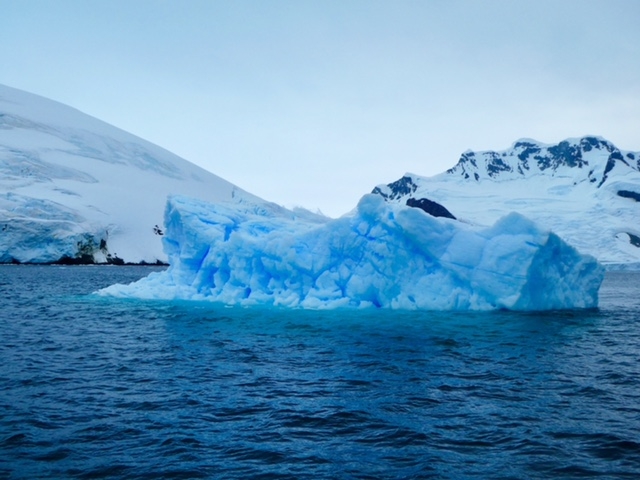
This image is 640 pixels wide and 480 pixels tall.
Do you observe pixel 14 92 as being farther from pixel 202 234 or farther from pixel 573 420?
pixel 573 420

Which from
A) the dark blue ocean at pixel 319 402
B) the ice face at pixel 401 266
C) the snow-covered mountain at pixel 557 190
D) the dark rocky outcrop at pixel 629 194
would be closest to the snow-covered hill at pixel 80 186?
the ice face at pixel 401 266

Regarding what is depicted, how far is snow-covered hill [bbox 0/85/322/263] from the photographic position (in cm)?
6116

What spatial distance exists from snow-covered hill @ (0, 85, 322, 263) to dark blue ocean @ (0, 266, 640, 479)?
91.9 feet

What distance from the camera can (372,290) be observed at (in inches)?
824

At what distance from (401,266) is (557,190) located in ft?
417

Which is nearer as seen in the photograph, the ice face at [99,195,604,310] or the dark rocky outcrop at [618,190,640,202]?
the ice face at [99,195,604,310]

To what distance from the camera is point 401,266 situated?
20500mm

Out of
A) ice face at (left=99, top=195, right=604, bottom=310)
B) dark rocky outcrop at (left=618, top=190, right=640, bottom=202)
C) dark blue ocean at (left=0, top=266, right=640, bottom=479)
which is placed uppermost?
dark rocky outcrop at (left=618, top=190, right=640, bottom=202)

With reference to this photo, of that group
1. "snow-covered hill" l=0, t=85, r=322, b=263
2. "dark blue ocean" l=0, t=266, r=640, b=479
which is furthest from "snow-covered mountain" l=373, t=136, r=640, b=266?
"dark blue ocean" l=0, t=266, r=640, b=479

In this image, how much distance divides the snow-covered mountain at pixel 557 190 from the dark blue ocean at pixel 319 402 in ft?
207

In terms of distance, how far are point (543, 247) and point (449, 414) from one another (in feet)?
44.2

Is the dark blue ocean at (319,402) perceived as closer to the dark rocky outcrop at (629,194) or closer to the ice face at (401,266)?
the ice face at (401,266)

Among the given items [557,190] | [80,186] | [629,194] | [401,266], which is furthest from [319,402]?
[557,190]

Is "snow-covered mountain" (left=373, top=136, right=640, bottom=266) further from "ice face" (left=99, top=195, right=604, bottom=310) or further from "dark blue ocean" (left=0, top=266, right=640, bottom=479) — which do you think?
"dark blue ocean" (left=0, top=266, right=640, bottom=479)
